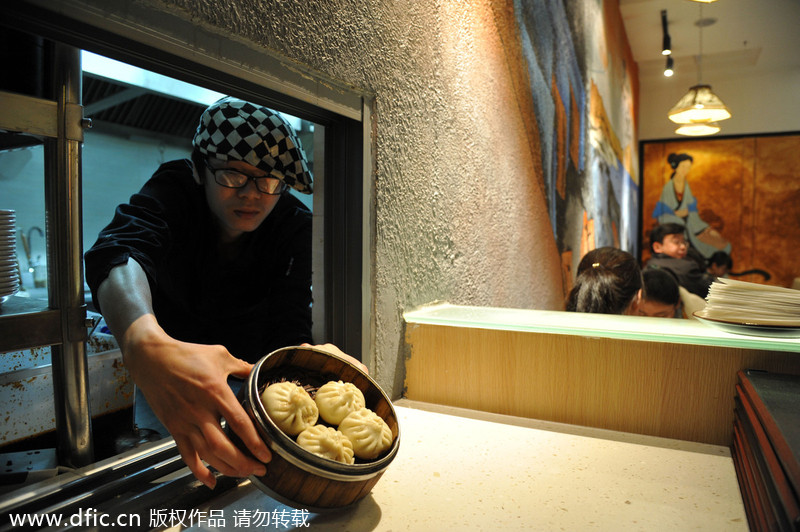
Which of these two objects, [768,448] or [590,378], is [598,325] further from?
[768,448]

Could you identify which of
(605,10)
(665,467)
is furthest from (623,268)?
(605,10)

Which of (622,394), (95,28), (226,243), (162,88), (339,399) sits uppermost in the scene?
(162,88)

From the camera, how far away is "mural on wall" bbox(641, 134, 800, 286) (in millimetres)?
8016

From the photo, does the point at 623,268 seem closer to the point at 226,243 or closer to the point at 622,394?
the point at 622,394

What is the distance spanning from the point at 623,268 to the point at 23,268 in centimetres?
329

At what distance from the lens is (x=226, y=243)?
72.7 inches

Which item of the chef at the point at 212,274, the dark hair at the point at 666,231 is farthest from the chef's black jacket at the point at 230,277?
the dark hair at the point at 666,231

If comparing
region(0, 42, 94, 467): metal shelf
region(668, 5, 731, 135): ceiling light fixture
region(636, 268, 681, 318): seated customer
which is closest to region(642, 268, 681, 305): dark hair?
region(636, 268, 681, 318): seated customer

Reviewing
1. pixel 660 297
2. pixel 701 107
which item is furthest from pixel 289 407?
pixel 701 107

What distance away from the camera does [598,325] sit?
1.53 meters

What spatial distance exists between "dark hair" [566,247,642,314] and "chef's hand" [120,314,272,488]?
6.39ft

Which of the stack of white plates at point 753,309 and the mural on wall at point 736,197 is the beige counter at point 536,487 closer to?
the stack of white plates at point 753,309

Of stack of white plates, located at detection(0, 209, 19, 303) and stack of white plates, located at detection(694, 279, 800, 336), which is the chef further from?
stack of white plates, located at detection(694, 279, 800, 336)

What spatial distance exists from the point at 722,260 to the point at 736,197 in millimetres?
1020
